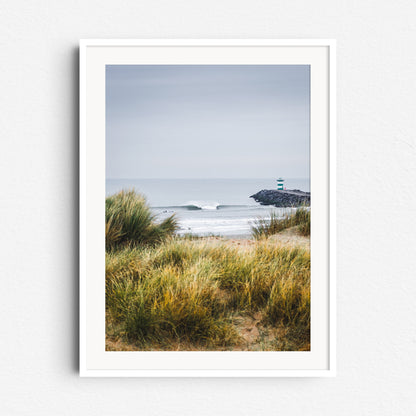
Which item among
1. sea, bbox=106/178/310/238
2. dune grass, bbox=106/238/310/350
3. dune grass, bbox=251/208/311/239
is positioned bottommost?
dune grass, bbox=106/238/310/350

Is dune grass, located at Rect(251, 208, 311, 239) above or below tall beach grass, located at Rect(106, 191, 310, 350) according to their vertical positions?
above

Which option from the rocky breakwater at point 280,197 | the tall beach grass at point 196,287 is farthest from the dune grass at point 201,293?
the rocky breakwater at point 280,197

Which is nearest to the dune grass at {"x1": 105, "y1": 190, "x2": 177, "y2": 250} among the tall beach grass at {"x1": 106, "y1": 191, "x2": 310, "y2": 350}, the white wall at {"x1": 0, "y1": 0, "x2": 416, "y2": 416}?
the tall beach grass at {"x1": 106, "y1": 191, "x2": 310, "y2": 350}

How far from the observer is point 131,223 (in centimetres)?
131

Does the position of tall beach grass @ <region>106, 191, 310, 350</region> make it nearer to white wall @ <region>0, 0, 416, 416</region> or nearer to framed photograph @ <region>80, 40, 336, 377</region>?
framed photograph @ <region>80, 40, 336, 377</region>

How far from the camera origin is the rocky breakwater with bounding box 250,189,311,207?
130 centimetres
